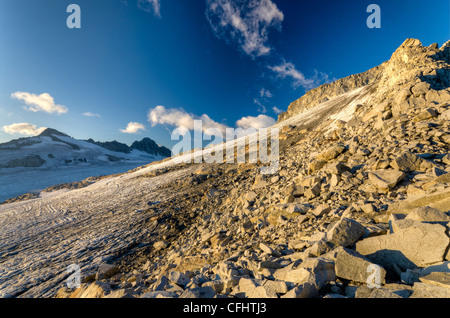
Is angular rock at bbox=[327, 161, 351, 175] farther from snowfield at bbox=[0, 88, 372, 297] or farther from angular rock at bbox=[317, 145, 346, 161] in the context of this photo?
snowfield at bbox=[0, 88, 372, 297]

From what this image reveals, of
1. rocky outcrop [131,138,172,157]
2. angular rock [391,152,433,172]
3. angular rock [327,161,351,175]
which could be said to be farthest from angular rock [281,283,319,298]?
rocky outcrop [131,138,172,157]

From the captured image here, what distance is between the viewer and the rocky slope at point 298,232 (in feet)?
8.74

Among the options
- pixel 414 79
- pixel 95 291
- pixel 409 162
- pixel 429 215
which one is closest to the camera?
pixel 429 215

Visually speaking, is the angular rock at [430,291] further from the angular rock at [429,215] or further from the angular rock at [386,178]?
the angular rock at [386,178]

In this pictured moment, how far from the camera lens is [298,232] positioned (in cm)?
471

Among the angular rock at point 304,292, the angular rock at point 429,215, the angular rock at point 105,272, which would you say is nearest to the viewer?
the angular rock at point 304,292

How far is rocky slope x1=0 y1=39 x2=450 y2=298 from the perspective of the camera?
2664 mm

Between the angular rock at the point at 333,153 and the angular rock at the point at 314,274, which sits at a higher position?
the angular rock at the point at 333,153

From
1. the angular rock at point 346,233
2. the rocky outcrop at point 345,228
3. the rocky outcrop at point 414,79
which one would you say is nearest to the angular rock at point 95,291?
the rocky outcrop at point 345,228

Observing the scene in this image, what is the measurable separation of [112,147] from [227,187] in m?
135

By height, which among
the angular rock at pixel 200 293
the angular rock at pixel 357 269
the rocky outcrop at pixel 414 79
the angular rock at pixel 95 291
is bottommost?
the angular rock at pixel 95 291

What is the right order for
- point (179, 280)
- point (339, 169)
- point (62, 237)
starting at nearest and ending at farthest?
1. point (179, 280)
2. point (339, 169)
3. point (62, 237)

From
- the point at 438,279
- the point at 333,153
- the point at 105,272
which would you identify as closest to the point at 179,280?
the point at 105,272

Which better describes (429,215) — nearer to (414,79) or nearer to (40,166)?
(414,79)
